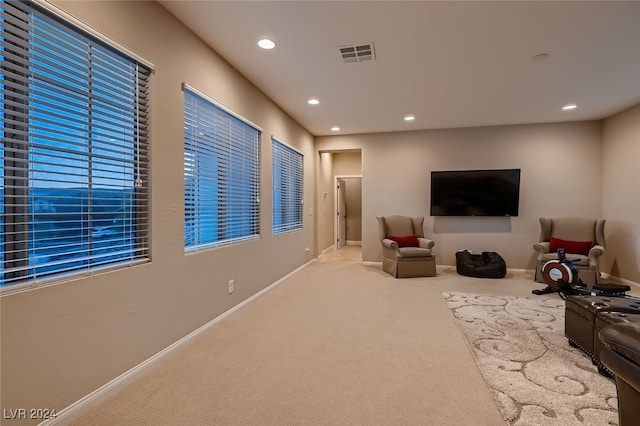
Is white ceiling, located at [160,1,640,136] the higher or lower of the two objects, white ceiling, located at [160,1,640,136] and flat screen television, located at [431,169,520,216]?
the higher

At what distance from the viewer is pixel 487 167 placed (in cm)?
567

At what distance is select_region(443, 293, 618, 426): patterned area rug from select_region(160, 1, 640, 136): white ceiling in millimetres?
2691

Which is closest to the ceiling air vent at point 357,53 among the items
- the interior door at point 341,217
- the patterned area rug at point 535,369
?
the patterned area rug at point 535,369

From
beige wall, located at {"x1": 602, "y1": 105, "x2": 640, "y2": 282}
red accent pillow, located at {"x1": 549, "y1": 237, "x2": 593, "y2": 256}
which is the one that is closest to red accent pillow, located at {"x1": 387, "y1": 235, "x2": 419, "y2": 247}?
red accent pillow, located at {"x1": 549, "y1": 237, "x2": 593, "y2": 256}

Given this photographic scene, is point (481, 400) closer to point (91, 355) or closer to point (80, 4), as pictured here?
point (91, 355)

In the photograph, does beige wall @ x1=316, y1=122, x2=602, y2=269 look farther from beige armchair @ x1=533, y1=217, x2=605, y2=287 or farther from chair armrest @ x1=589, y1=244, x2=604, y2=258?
chair armrest @ x1=589, y1=244, x2=604, y2=258

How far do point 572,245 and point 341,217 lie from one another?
207 inches

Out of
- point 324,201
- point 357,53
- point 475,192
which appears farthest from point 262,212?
point 475,192

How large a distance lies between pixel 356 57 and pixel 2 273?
10.2ft

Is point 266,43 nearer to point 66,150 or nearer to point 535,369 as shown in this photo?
point 66,150

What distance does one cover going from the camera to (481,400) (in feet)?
5.93

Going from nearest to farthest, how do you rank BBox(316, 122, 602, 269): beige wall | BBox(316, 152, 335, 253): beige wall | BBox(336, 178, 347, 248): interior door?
1. BBox(316, 122, 602, 269): beige wall
2. BBox(316, 152, 335, 253): beige wall
3. BBox(336, 178, 347, 248): interior door

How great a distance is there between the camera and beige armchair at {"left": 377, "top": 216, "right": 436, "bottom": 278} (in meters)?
4.98

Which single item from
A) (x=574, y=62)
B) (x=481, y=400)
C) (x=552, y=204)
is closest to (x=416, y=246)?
(x=552, y=204)
